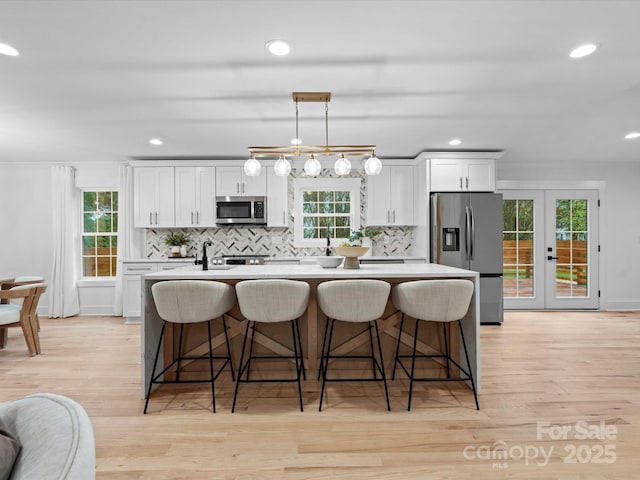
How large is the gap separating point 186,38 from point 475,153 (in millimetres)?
4068

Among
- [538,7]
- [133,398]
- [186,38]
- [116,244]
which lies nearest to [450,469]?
[133,398]

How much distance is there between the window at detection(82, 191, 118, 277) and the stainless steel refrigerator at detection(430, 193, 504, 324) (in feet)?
16.5

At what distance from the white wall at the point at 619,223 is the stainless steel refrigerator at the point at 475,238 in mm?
1789

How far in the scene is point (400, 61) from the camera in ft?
8.04

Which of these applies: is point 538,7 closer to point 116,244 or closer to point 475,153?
point 475,153

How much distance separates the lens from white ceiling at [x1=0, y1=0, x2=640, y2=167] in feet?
6.39

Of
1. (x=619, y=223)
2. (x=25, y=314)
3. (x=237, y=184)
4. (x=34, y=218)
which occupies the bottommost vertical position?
(x=25, y=314)

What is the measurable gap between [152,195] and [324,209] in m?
2.62

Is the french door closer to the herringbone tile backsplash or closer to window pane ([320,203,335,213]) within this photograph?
the herringbone tile backsplash

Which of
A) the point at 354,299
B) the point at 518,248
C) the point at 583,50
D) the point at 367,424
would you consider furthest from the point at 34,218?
the point at 518,248

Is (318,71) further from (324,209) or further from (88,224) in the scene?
(88,224)

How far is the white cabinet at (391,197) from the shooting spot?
5.25 m

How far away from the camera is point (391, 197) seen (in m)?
5.26

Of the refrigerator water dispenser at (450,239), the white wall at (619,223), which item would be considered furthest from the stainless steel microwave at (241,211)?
the white wall at (619,223)
